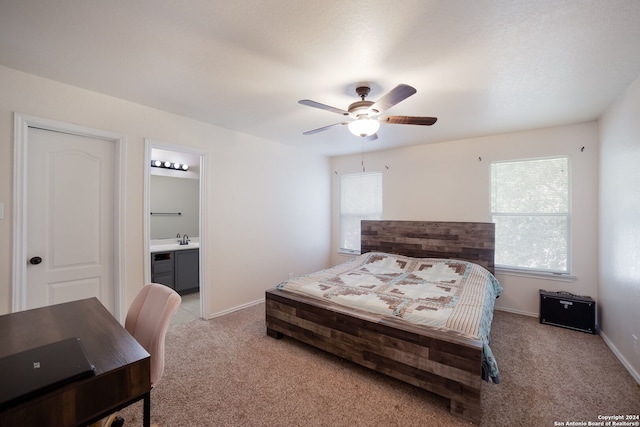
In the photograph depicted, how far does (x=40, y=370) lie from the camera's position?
925 mm

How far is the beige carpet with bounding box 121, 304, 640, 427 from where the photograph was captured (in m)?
1.76

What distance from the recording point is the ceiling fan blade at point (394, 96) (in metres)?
1.75

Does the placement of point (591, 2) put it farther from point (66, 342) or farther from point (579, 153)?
point (66, 342)

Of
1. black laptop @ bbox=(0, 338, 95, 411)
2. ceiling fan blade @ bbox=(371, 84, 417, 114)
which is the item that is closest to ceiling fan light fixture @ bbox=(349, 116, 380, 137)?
ceiling fan blade @ bbox=(371, 84, 417, 114)

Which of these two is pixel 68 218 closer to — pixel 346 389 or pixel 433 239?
pixel 346 389

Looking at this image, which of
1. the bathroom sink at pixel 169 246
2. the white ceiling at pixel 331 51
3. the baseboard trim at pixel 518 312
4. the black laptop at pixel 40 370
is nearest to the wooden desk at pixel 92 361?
the black laptop at pixel 40 370

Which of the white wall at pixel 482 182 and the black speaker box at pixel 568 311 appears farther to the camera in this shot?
the white wall at pixel 482 182

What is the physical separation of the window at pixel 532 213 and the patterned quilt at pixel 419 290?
0.59 m

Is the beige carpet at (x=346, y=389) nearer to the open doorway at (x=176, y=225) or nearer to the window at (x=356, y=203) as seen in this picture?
the open doorway at (x=176, y=225)

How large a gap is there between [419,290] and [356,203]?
243 centimetres

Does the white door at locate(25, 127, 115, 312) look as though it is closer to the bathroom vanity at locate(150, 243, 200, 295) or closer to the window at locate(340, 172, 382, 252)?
the bathroom vanity at locate(150, 243, 200, 295)

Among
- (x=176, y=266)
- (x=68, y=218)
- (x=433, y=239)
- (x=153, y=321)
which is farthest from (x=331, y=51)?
(x=176, y=266)

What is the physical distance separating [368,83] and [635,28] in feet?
5.13

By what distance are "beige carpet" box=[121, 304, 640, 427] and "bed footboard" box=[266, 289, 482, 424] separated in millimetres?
134
